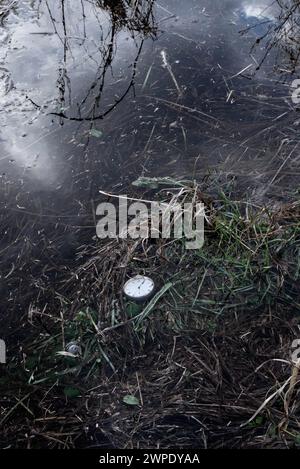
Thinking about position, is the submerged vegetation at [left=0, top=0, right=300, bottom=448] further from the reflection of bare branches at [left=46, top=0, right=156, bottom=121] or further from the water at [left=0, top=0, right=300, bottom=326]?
the reflection of bare branches at [left=46, top=0, right=156, bottom=121]

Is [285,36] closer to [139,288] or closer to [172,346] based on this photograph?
[139,288]

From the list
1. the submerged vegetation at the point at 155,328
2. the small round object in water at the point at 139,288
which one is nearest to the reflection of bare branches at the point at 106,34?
the submerged vegetation at the point at 155,328

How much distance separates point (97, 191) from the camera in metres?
2.66

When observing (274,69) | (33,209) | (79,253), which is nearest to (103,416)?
(79,253)

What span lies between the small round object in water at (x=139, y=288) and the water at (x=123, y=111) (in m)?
0.38

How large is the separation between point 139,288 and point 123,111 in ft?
4.66

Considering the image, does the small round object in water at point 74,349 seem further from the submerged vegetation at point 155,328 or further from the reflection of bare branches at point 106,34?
the reflection of bare branches at point 106,34

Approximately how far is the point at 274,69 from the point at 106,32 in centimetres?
136

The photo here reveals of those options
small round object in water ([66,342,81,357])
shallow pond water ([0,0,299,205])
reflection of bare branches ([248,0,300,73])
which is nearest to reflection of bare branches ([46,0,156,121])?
shallow pond water ([0,0,299,205])

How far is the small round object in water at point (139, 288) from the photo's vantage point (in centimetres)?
212

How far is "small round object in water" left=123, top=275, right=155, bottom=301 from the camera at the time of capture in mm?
2125

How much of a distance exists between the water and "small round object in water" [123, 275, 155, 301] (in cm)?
38

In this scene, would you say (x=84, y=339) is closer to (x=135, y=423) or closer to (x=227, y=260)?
(x=135, y=423)

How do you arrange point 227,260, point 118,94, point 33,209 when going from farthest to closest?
1. point 118,94
2. point 33,209
3. point 227,260
